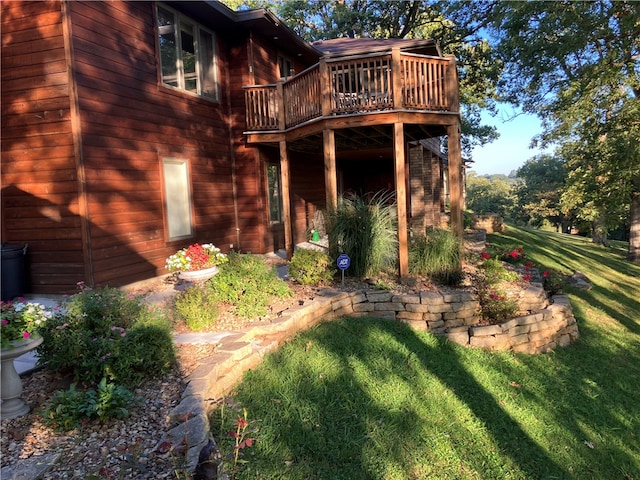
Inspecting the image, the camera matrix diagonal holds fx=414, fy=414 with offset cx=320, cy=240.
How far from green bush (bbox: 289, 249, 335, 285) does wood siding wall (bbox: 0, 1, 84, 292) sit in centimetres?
303

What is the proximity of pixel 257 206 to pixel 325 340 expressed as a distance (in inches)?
214

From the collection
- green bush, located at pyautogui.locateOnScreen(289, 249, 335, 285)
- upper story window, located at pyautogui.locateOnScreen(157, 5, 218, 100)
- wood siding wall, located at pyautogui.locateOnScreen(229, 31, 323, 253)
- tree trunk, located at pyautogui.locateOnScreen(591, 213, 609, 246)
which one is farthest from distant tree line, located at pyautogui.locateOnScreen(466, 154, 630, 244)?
green bush, located at pyautogui.locateOnScreen(289, 249, 335, 285)

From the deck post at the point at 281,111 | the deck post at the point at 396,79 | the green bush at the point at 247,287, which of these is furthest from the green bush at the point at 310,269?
the deck post at the point at 281,111

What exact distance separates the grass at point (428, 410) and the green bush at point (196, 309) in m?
0.93

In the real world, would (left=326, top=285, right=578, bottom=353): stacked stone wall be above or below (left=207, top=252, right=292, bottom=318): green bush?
below

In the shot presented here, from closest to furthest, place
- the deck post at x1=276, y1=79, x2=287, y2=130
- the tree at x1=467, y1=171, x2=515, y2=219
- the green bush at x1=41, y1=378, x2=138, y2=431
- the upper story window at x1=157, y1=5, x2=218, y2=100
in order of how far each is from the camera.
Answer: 1. the green bush at x1=41, y1=378, x2=138, y2=431
2. the upper story window at x1=157, y1=5, x2=218, y2=100
3. the deck post at x1=276, y1=79, x2=287, y2=130
4. the tree at x1=467, y1=171, x2=515, y2=219

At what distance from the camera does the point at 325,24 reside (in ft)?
67.5

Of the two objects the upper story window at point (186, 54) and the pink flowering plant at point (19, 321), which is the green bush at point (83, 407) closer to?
the pink flowering plant at point (19, 321)

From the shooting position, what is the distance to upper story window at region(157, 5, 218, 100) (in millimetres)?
7570

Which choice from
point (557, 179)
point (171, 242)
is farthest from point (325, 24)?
point (557, 179)

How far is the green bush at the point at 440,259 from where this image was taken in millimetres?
6625

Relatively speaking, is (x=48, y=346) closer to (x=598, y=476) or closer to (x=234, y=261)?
(x=234, y=261)

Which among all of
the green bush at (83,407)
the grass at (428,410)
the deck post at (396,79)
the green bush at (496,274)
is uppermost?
the deck post at (396,79)

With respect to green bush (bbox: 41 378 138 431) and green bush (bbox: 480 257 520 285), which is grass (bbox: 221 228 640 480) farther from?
green bush (bbox: 480 257 520 285)
